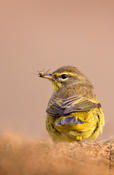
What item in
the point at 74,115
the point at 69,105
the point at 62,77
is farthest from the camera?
the point at 62,77

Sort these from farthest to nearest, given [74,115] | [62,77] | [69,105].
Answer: [62,77] < [69,105] < [74,115]

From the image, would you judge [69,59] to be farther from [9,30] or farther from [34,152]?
[34,152]

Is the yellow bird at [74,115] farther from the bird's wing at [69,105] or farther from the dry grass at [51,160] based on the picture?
the dry grass at [51,160]

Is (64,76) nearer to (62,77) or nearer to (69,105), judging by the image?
(62,77)

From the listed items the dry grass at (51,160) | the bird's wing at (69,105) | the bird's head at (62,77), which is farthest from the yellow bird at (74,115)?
the dry grass at (51,160)

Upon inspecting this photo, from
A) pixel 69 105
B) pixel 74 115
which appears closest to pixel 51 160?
pixel 74 115

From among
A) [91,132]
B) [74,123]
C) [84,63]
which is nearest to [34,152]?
[74,123]
